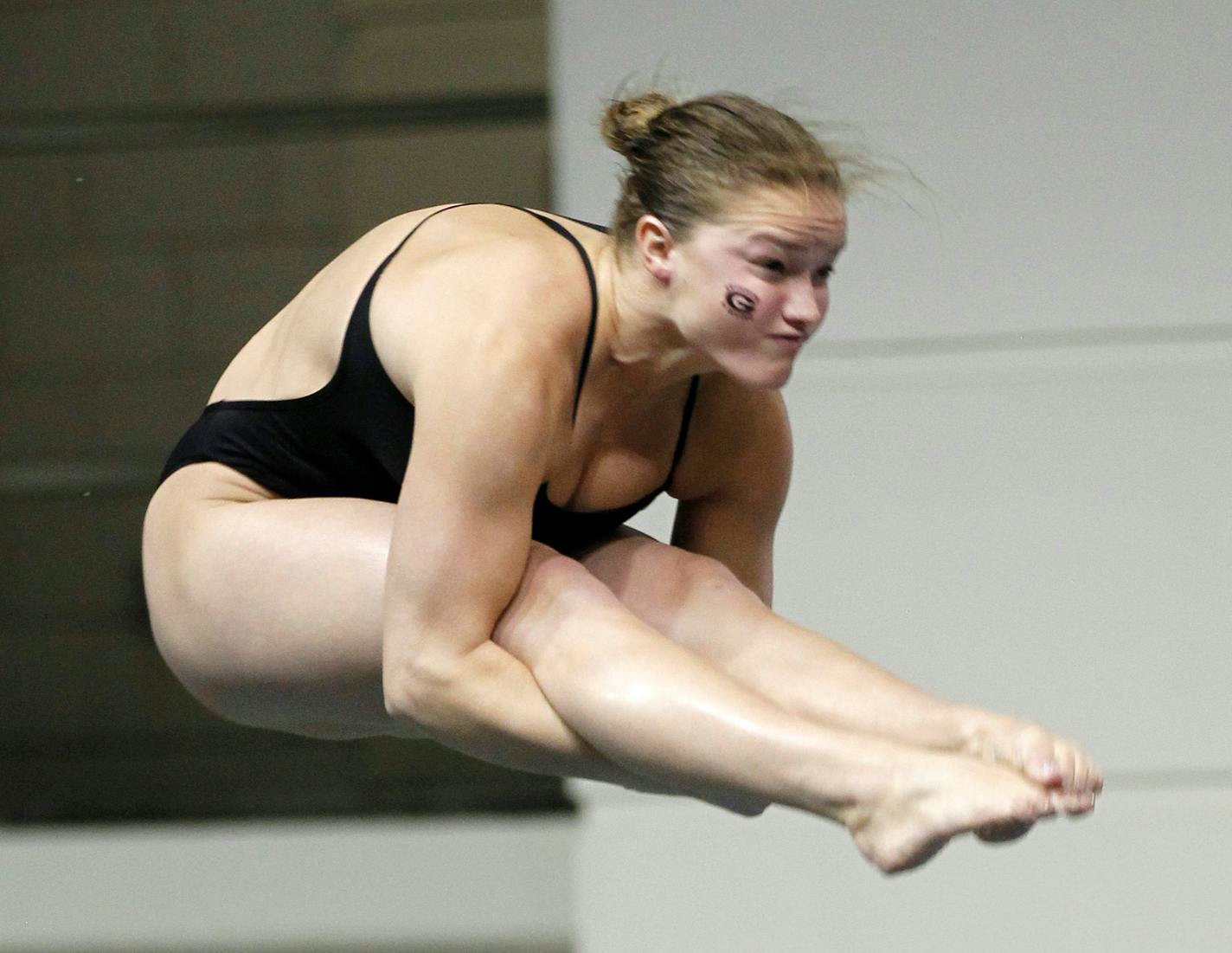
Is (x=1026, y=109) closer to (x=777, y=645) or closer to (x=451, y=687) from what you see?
(x=777, y=645)

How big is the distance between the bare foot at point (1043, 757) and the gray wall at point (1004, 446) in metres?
0.94

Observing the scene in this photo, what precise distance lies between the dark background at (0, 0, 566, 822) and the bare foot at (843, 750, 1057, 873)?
132cm

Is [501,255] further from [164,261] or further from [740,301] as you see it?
[164,261]

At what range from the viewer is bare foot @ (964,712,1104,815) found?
89 cm

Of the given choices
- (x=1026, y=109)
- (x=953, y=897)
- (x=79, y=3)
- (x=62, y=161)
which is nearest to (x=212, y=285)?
(x=62, y=161)

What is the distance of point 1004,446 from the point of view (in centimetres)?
189

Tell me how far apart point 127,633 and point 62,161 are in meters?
0.66

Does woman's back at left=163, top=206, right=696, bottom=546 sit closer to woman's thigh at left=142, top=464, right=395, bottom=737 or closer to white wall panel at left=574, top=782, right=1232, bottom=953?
woman's thigh at left=142, top=464, right=395, bottom=737

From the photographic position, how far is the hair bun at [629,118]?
106cm

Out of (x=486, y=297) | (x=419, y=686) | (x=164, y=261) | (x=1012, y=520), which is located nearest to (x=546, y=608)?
(x=419, y=686)

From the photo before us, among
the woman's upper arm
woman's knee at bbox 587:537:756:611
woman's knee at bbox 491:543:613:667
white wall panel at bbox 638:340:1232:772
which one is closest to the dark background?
white wall panel at bbox 638:340:1232:772

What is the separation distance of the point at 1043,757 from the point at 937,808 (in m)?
0.08

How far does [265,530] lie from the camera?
1117 millimetres

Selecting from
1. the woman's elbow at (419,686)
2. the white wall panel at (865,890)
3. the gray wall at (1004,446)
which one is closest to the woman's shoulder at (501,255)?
the woman's elbow at (419,686)
